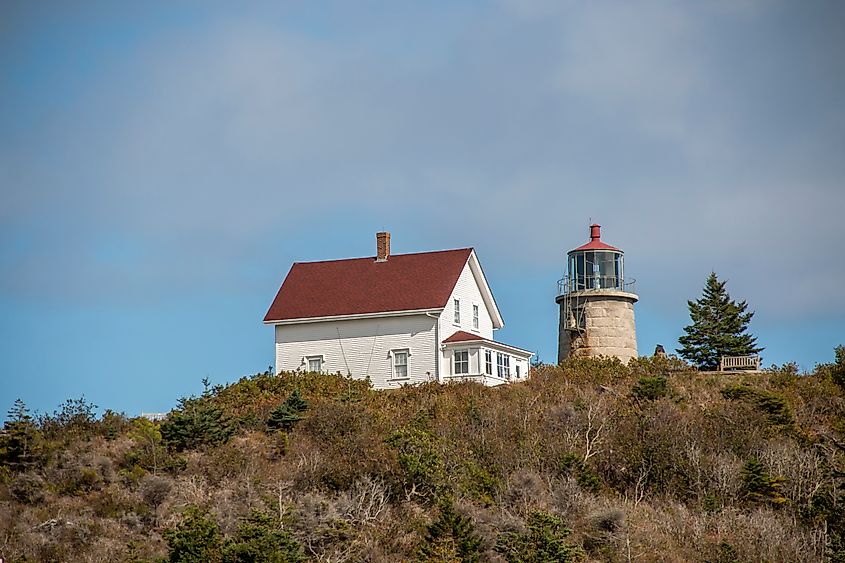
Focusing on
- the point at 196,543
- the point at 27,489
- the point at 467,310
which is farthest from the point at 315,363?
the point at 196,543

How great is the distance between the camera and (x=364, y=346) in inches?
1587

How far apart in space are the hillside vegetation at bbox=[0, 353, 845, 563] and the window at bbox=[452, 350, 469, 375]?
2105 millimetres

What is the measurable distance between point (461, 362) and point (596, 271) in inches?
273

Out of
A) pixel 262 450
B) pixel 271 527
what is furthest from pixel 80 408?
pixel 271 527

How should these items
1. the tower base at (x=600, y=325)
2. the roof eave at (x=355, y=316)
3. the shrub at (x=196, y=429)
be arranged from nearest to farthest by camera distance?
1. the shrub at (x=196, y=429)
2. the roof eave at (x=355, y=316)
3. the tower base at (x=600, y=325)

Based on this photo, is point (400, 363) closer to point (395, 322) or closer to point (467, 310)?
point (395, 322)

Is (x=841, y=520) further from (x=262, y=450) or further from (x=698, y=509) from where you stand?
(x=262, y=450)

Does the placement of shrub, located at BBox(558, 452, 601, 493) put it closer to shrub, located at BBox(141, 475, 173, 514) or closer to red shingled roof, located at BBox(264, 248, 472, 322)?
shrub, located at BBox(141, 475, 173, 514)

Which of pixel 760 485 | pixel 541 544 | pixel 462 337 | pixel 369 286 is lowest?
pixel 541 544

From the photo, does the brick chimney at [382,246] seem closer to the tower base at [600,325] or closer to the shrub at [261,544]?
the tower base at [600,325]

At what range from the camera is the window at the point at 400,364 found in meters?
39.7

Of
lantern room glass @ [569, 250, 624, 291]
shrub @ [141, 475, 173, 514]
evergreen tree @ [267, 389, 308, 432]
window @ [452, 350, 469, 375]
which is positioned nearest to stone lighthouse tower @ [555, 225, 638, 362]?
lantern room glass @ [569, 250, 624, 291]

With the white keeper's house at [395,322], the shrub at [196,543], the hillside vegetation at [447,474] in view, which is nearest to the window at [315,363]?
the white keeper's house at [395,322]

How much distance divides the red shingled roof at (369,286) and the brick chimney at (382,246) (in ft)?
0.67
